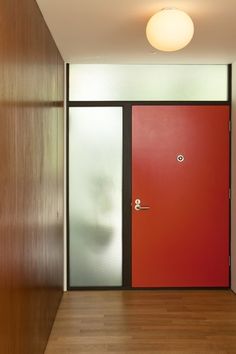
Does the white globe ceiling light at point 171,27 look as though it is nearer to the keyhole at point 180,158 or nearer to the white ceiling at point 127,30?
the white ceiling at point 127,30

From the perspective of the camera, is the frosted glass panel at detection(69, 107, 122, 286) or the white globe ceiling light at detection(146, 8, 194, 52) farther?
the frosted glass panel at detection(69, 107, 122, 286)

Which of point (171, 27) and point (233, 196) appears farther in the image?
point (233, 196)

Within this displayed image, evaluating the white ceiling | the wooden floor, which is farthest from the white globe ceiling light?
the wooden floor

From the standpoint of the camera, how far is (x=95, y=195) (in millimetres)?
4758

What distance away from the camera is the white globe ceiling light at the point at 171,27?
2912 mm

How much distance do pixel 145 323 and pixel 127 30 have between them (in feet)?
8.49

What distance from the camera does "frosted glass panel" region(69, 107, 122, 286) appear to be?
4730 millimetres

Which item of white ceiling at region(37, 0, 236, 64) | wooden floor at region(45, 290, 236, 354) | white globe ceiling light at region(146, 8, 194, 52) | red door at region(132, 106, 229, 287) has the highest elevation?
white ceiling at region(37, 0, 236, 64)

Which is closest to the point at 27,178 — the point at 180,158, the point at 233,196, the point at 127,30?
the point at 127,30

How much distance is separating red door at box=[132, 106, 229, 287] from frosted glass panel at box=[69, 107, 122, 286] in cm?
21

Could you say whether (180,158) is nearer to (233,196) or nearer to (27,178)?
(233,196)

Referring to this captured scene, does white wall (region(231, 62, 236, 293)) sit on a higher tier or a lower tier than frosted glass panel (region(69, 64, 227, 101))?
lower

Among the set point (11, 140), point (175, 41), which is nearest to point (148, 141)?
point (175, 41)

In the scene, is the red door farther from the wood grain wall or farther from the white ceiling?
the wood grain wall
